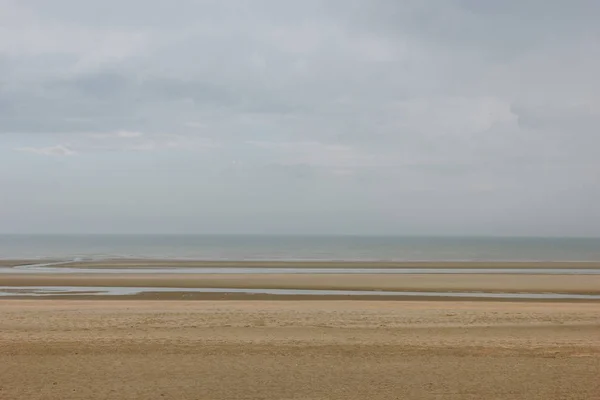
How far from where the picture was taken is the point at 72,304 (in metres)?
22.8

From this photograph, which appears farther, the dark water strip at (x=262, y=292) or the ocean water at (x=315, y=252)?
the ocean water at (x=315, y=252)

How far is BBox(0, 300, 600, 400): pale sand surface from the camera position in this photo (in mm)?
10367

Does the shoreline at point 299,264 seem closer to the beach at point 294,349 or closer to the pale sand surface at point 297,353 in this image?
the beach at point 294,349

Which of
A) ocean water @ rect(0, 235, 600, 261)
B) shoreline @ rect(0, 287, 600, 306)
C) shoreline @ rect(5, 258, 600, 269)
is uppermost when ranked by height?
ocean water @ rect(0, 235, 600, 261)

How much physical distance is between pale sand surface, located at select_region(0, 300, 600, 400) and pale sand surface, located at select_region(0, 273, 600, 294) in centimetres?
1186

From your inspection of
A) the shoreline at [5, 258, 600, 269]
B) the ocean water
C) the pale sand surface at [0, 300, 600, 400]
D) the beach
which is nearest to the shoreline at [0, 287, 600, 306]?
the beach

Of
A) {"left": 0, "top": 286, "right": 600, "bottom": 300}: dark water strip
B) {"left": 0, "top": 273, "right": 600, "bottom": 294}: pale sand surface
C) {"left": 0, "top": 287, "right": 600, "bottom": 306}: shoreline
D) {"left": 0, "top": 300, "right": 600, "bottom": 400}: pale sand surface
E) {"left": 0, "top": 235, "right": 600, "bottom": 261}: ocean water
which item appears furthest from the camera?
{"left": 0, "top": 235, "right": 600, "bottom": 261}: ocean water

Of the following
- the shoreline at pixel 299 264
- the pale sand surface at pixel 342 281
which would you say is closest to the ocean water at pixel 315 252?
the shoreline at pixel 299 264

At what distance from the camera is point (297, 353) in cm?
1322

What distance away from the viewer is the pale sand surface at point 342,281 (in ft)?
106

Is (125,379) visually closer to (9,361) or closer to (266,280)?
(9,361)

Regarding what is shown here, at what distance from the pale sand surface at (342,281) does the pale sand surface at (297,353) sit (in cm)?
1186

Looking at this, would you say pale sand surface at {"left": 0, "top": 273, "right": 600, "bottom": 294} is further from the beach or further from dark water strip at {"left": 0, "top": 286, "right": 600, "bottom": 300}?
the beach

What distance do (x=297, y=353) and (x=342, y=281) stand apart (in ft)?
73.7
